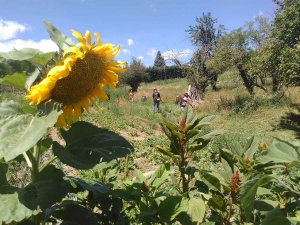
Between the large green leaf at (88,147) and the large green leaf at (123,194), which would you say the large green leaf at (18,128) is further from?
the large green leaf at (123,194)

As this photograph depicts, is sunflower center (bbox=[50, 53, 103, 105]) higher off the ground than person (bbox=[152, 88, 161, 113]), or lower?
higher

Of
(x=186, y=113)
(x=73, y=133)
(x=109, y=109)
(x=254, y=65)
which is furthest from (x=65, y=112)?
(x=254, y=65)

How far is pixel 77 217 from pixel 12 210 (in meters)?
0.21

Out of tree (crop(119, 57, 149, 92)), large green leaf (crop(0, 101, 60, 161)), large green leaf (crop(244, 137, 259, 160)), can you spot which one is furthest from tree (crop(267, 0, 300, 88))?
tree (crop(119, 57, 149, 92))

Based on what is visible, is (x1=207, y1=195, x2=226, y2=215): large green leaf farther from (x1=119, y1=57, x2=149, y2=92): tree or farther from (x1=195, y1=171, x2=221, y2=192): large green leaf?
(x1=119, y1=57, x2=149, y2=92): tree

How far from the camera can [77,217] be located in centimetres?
81

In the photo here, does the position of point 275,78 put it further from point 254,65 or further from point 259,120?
point 259,120

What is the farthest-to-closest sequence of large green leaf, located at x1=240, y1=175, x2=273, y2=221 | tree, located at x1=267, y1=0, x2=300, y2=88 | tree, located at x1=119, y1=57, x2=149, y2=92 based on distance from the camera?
tree, located at x1=119, y1=57, x2=149, y2=92 < tree, located at x1=267, y1=0, x2=300, y2=88 < large green leaf, located at x1=240, y1=175, x2=273, y2=221

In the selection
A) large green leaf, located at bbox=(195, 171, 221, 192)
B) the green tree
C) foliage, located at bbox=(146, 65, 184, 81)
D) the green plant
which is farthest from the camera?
foliage, located at bbox=(146, 65, 184, 81)

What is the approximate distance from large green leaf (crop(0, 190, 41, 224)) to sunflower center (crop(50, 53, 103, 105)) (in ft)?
0.83

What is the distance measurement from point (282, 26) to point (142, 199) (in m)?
9.31

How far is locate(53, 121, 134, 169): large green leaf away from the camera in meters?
0.72

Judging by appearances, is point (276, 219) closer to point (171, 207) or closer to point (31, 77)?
point (171, 207)

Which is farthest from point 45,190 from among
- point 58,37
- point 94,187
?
point 58,37
